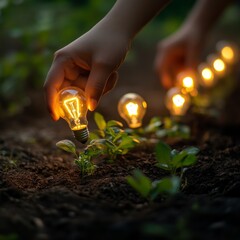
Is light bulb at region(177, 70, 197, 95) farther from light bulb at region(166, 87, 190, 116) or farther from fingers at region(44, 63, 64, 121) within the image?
fingers at region(44, 63, 64, 121)

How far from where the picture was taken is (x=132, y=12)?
230cm

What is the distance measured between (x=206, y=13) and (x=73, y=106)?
2317 mm

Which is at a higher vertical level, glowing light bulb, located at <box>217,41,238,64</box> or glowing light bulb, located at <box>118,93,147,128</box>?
glowing light bulb, located at <box>217,41,238,64</box>

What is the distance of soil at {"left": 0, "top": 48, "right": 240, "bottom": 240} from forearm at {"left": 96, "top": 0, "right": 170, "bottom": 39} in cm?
72

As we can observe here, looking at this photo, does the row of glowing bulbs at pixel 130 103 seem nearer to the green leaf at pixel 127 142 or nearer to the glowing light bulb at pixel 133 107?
the glowing light bulb at pixel 133 107

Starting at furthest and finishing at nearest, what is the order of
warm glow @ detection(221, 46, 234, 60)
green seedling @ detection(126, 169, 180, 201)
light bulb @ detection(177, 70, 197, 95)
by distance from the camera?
warm glow @ detection(221, 46, 234, 60) → light bulb @ detection(177, 70, 197, 95) → green seedling @ detection(126, 169, 180, 201)

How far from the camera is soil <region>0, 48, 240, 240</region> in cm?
155

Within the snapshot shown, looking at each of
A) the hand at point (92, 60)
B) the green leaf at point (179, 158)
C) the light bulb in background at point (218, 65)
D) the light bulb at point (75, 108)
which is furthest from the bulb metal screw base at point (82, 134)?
the light bulb in background at point (218, 65)

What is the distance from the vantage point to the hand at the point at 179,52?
414 centimetres

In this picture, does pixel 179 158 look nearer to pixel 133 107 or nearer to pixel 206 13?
pixel 133 107

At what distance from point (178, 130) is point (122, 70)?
345cm

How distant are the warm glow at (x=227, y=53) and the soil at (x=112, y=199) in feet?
7.17

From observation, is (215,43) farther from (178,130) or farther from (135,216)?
(135,216)

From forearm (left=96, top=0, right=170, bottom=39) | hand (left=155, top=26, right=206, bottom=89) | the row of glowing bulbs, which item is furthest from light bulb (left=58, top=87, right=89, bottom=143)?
hand (left=155, top=26, right=206, bottom=89)
